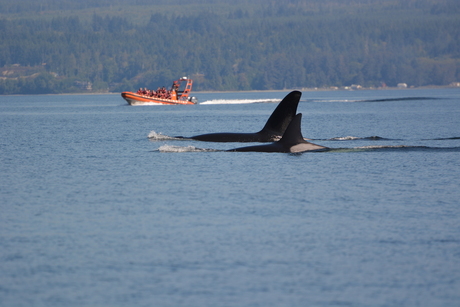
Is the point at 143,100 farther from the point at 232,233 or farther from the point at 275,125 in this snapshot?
the point at 232,233

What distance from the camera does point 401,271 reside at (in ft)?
43.3

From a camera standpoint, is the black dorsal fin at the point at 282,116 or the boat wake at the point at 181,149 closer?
the boat wake at the point at 181,149

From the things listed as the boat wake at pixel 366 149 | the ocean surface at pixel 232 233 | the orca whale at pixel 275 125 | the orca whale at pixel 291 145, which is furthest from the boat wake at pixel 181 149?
the ocean surface at pixel 232 233

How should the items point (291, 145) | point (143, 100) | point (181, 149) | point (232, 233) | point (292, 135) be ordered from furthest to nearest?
point (143, 100)
point (181, 149)
point (291, 145)
point (292, 135)
point (232, 233)

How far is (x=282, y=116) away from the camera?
119 ft

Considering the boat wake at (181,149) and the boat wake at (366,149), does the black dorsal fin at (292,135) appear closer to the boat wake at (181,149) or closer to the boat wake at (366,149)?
the boat wake at (366,149)

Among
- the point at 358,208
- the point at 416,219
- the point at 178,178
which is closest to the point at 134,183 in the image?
the point at 178,178

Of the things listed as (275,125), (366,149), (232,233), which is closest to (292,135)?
(366,149)

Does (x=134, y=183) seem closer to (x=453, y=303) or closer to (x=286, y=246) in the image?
(x=286, y=246)

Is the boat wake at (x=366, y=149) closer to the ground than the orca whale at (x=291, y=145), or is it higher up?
closer to the ground

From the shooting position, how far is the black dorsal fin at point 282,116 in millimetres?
35219

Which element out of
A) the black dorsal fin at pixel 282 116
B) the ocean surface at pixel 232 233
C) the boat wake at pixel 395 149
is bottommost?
the ocean surface at pixel 232 233

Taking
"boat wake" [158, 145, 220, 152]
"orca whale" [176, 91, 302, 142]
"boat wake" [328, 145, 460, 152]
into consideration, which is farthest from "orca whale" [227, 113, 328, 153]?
"orca whale" [176, 91, 302, 142]

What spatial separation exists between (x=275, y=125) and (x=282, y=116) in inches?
24.2
